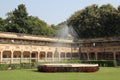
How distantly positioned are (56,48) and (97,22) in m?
13.9

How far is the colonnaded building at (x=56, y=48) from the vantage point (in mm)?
56562

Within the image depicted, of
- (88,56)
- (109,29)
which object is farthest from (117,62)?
(109,29)

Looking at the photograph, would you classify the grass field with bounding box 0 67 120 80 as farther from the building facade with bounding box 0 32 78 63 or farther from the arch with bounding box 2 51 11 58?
the arch with bounding box 2 51 11 58

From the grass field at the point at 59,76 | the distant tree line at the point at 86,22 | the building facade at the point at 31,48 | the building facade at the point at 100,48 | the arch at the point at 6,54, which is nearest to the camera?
the grass field at the point at 59,76

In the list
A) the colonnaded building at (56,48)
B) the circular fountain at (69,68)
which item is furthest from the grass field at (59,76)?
the colonnaded building at (56,48)

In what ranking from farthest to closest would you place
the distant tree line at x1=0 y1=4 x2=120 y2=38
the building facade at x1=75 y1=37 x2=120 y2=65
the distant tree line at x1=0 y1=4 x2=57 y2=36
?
the distant tree line at x1=0 y1=4 x2=57 y2=36, the distant tree line at x1=0 y1=4 x2=120 y2=38, the building facade at x1=75 y1=37 x2=120 y2=65

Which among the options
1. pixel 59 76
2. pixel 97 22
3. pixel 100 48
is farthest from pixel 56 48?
pixel 59 76

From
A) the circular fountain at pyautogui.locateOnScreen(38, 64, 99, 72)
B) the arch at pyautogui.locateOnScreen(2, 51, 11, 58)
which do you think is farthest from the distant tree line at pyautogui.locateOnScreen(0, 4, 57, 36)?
the circular fountain at pyautogui.locateOnScreen(38, 64, 99, 72)

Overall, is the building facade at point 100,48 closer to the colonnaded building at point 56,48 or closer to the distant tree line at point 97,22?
the colonnaded building at point 56,48

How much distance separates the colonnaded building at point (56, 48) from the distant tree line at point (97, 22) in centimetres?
404

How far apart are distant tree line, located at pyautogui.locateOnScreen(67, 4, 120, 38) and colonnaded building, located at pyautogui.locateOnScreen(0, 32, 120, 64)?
159 inches

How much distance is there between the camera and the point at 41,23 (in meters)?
87.5

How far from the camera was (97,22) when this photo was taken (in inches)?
2768

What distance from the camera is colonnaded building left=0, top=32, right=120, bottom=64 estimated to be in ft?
186
